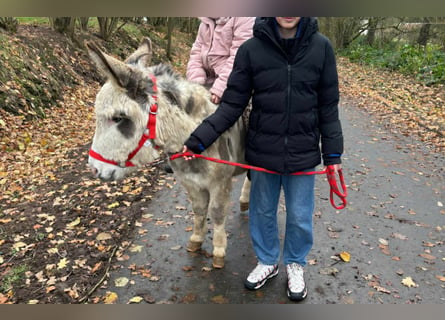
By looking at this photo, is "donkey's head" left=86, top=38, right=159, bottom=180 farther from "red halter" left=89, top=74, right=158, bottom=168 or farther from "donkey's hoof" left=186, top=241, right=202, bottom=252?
"donkey's hoof" left=186, top=241, right=202, bottom=252

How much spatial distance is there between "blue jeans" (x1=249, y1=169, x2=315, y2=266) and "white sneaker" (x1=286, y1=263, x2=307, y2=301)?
2.9 inches

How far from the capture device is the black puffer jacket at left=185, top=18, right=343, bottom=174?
8.24ft

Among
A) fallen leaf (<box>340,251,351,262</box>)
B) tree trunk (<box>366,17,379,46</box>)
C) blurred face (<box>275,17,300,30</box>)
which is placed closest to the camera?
blurred face (<box>275,17,300,30</box>)

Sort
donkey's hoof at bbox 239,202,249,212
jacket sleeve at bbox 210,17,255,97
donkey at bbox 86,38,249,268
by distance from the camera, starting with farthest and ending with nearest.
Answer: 1. donkey's hoof at bbox 239,202,249,212
2. jacket sleeve at bbox 210,17,255,97
3. donkey at bbox 86,38,249,268

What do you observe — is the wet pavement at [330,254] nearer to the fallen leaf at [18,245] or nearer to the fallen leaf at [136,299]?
the fallen leaf at [136,299]

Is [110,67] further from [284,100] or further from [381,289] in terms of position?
[381,289]

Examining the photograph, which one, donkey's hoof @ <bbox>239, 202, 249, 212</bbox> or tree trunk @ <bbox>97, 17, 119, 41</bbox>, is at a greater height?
tree trunk @ <bbox>97, 17, 119, 41</bbox>

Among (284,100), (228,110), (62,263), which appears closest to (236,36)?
(228,110)

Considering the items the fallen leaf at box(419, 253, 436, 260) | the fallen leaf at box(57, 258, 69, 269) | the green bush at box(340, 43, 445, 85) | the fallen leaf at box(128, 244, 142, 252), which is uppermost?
the green bush at box(340, 43, 445, 85)

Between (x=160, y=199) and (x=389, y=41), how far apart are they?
894 inches

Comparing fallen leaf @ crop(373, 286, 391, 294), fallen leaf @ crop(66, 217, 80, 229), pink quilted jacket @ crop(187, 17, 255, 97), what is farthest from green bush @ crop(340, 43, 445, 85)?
fallen leaf @ crop(66, 217, 80, 229)

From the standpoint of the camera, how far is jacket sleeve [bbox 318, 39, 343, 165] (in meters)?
2.56

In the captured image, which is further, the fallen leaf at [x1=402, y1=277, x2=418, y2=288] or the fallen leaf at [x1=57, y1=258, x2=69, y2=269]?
the fallen leaf at [x1=57, y1=258, x2=69, y2=269]

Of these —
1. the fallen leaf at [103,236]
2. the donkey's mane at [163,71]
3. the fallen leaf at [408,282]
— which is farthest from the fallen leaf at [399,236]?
the fallen leaf at [103,236]
